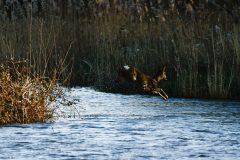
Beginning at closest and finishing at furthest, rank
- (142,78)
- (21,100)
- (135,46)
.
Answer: (21,100) → (142,78) → (135,46)

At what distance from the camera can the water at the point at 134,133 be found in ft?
33.8

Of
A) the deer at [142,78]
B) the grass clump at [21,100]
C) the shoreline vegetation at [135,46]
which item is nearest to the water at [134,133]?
the grass clump at [21,100]

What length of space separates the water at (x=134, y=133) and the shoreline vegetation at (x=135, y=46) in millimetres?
1049

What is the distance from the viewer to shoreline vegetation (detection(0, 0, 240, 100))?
16.9m

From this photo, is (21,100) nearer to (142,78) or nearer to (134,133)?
(134,133)

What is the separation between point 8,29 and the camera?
19156 millimetres

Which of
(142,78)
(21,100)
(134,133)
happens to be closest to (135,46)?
(142,78)

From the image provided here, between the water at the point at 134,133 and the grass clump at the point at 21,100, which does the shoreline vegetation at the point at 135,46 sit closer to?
the water at the point at 134,133

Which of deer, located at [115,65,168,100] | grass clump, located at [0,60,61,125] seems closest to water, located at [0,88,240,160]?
grass clump, located at [0,60,61,125]

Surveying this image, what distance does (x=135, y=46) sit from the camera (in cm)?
1855

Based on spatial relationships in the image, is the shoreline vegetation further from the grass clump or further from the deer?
the grass clump

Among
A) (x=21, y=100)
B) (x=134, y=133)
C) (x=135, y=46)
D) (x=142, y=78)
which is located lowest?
(x=134, y=133)

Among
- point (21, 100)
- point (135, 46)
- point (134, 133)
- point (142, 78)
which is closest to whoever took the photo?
point (134, 133)

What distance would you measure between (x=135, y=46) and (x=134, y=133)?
673cm
